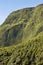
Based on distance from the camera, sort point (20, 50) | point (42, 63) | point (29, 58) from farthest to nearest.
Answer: point (20, 50), point (29, 58), point (42, 63)

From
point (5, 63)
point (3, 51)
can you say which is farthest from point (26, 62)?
point (3, 51)

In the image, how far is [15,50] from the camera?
421 feet

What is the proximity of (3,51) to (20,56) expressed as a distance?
639 inches

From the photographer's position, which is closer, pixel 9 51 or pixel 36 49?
pixel 36 49

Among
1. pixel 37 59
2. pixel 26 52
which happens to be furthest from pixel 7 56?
pixel 37 59

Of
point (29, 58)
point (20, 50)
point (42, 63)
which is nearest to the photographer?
point (42, 63)

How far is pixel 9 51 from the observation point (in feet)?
428

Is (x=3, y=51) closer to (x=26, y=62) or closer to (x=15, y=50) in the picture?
(x=15, y=50)

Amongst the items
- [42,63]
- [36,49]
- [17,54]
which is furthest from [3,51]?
[42,63]

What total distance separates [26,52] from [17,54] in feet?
16.6

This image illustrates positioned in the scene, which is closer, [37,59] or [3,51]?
[37,59]

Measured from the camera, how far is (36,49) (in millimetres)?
121812

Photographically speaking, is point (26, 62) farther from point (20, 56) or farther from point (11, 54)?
point (11, 54)

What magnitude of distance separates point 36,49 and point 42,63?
1330 cm
